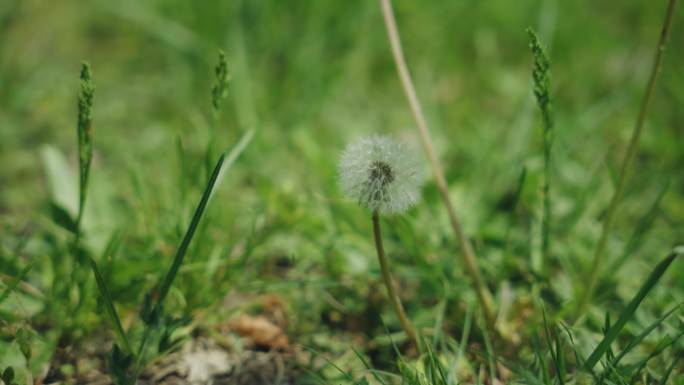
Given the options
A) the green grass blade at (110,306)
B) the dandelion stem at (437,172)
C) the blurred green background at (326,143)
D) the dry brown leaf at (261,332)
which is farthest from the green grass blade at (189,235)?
the dandelion stem at (437,172)

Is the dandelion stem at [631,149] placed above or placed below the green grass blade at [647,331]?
above

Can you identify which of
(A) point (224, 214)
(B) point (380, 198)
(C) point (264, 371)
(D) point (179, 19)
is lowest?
(C) point (264, 371)

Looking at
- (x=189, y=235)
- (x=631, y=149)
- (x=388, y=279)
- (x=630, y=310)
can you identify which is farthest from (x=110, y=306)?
(x=631, y=149)

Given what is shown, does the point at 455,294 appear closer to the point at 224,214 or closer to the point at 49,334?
the point at 224,214

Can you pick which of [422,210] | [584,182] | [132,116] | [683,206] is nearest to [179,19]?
[132,116]

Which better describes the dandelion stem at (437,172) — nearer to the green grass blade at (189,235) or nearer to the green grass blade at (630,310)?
the green grass blade at (630,310)

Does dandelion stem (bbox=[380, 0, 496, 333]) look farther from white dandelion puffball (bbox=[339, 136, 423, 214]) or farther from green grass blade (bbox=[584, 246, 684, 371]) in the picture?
green grass blade (bbox=[584, 246, 684, 371])
